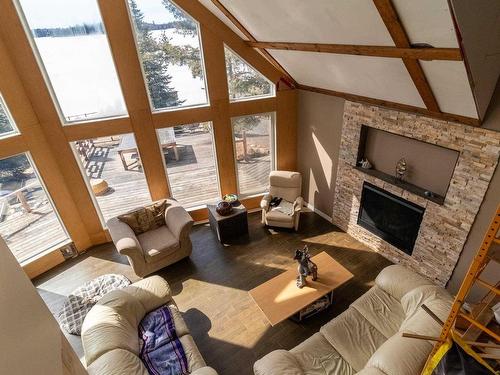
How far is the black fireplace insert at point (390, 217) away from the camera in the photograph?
3.90 m

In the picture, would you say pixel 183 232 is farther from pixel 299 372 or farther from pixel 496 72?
pixel 496 72

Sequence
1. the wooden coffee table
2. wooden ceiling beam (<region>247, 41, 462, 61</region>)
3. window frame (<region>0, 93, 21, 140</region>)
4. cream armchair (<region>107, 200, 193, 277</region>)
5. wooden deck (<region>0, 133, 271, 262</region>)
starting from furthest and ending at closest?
wooden deck (<region>0, 133, 271, 262</region>) → cream armchair (<region>107, 200, 193, 277</region>) → window frame (<region>0, 93, 21, 140</region>) → the wooden coffee table → wooden ceiling beam (<region>247, 41, 462, 61</region>)

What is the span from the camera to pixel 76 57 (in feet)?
13.0

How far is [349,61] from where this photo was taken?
3.16 meters

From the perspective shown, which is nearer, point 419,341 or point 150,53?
point 419,341

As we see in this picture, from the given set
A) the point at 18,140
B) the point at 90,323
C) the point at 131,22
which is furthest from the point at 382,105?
the point at 18,140

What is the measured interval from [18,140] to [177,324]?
11.0 feet

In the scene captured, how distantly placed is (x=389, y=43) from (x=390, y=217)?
2628 millimetres

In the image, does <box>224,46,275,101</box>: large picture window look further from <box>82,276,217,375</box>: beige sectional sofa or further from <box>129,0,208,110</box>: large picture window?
<box>82,276,217,375</box>: beige sectional sofa

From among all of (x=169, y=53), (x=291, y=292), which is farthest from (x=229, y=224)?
(x=169, y=53)

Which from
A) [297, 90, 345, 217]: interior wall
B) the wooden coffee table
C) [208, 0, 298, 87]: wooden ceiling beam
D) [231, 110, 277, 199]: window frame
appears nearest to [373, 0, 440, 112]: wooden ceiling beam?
[297, 90, 345, 217]: interior wall

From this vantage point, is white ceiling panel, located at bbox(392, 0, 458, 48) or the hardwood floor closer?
white ceiling panel, located at bbox(392, 0, 458, 48)

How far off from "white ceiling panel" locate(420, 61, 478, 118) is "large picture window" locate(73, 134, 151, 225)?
13.5ft

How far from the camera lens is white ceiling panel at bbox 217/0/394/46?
2268 mm
